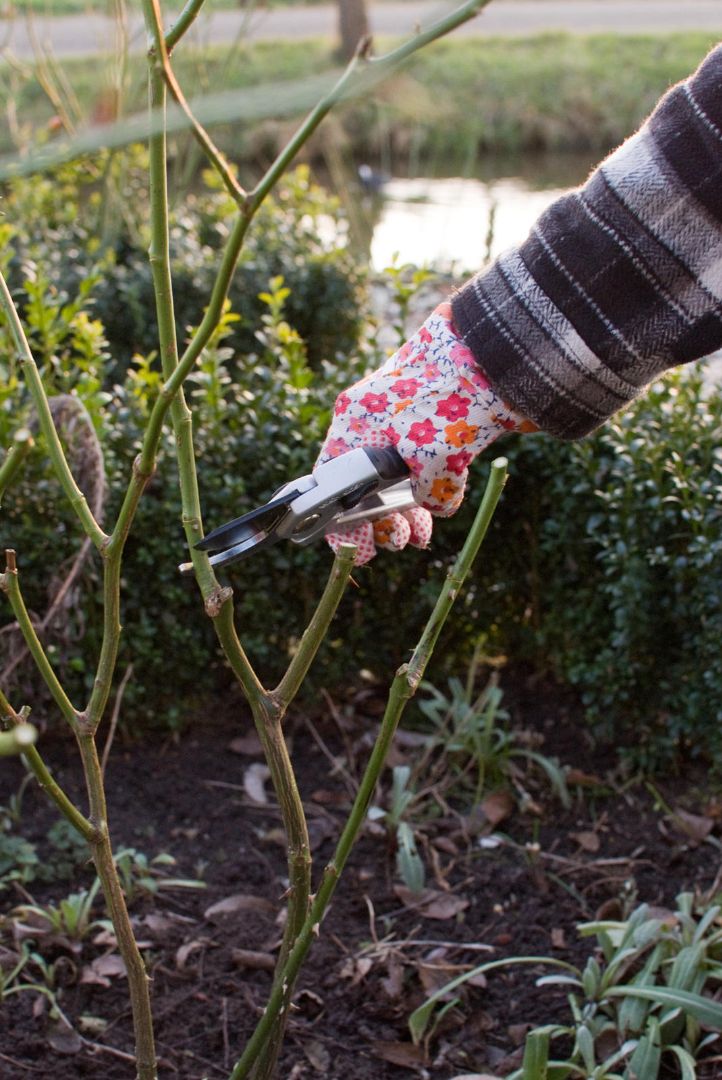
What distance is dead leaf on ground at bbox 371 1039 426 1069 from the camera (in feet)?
6.70

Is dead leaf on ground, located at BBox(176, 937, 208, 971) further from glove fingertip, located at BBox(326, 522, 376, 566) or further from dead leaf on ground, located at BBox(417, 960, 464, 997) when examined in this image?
glove fingertip, located at BBox(326, 522, 376, 566)

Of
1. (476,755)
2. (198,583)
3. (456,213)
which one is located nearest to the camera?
(198,583)

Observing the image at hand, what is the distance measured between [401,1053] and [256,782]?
932 millimetres

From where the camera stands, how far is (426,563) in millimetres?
3064

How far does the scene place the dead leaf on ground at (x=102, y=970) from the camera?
2184mm

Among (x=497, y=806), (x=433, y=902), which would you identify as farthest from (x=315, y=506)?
(x=497, y=806)

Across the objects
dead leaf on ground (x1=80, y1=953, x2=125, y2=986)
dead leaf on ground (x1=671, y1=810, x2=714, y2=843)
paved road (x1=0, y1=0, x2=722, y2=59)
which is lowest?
dead leaf on ground (x1=671, y1=810, x2=714, y2=843)

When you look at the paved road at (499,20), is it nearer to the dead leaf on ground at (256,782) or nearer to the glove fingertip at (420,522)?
the dead leaf on ground at (256,782)

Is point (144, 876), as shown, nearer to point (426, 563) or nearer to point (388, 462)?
point (426, 563)

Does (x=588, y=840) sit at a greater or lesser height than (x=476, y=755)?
lesser

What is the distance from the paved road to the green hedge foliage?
14.3m

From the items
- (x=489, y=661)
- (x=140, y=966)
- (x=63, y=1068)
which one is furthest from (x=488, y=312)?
(x=489, y=661)

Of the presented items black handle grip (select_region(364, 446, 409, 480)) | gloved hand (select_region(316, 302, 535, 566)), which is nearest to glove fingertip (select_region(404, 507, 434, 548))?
gloved hand (select_region(316, 302, 535, 566))

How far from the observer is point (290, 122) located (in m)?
10.7
